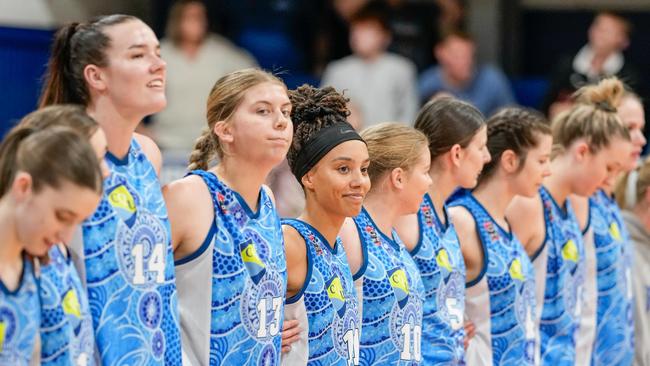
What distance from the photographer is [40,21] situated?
9.44m

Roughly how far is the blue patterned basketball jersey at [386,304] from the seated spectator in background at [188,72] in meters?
4.91

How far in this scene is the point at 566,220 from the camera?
5.70m

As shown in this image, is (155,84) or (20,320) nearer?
(20,320)

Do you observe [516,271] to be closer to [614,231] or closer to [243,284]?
[614,231]

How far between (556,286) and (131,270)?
255 centimetres

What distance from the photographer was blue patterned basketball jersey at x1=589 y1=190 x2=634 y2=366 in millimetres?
5988

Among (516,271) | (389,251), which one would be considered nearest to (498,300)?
(516,271)

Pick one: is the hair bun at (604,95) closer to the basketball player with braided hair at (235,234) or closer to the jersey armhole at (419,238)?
the jersey armhole at (419,238)

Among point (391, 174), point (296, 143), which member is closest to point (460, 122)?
point (391, 174)

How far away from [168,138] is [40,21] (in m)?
1.35

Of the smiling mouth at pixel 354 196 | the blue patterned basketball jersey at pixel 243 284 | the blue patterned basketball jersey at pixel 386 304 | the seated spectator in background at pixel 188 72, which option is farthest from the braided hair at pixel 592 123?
the seated spectator in background at pixel 188 72

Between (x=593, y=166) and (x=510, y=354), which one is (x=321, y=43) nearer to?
(x=593, y=166)

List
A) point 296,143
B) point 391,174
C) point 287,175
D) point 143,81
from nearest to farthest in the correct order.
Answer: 1. point 143,81
2. point 296,143
3. point 391,174
4. point 287,175

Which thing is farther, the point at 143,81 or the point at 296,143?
the point at 296,143
